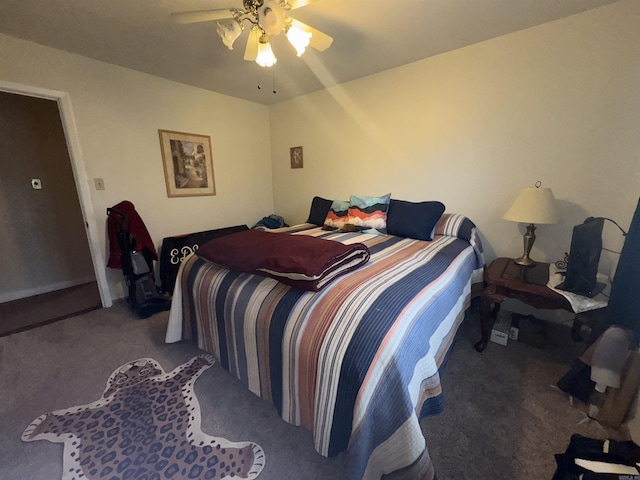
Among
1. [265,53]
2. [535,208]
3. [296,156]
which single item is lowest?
[535,208]

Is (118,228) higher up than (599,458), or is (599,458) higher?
(118,228)

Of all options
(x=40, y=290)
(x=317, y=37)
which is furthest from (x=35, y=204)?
(x=317, y=37)

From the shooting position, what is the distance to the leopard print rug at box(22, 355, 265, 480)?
1.15 meters

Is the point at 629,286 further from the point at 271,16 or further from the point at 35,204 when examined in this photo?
the point at 35,204

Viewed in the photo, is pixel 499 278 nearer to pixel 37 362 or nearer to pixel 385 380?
pixel 385 380

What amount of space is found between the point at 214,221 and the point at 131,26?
81.7 inches

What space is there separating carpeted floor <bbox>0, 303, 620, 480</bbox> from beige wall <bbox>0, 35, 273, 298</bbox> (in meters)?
0.98

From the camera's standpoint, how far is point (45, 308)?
2.63 meters

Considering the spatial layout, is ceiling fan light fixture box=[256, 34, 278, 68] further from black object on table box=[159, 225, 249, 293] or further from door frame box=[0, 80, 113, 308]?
black object on table box=[159, 225, 249, 293]

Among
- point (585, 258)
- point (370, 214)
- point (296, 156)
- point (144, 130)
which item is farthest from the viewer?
point (296, 156)

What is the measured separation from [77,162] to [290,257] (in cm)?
244

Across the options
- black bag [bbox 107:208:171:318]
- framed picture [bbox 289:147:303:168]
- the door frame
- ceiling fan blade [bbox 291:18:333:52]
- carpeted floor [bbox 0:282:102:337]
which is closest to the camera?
ceiling fan blade [bbox 291:18:333:52]

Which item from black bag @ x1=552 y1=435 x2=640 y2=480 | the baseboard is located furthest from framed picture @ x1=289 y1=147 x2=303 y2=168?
black bag @ x1=552 y1=435 x2=640 y2=480

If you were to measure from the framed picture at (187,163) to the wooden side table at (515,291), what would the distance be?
3.21 meters
